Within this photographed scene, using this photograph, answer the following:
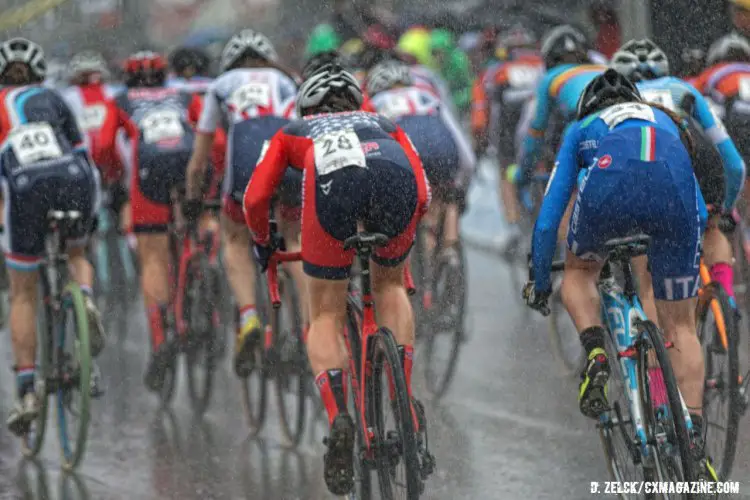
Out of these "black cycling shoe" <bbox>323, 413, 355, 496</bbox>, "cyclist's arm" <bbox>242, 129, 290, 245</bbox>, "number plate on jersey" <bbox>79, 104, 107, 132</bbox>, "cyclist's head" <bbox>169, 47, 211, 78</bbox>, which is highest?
"cyclist's head" <bbox>169, 47, 211, 78</bbox>

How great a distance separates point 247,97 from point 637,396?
4.28 metres

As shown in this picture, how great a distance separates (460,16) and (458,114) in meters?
3.20

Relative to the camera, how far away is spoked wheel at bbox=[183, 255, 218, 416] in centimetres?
1112

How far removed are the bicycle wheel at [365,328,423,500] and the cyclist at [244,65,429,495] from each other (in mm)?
143

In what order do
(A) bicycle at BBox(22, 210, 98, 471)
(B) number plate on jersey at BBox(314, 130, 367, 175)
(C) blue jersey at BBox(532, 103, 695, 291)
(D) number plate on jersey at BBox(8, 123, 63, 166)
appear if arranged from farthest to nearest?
1. (D) number plate on jersey at BBox(8, 123, 63, 166)
2. (A) bicycle at BBox(22, 210, 98, 471)
3. (B) number plate on jersey at BBox(314, 130, 367, 175)
4. (C) blue jersey at BBox(532, 103, 695, 291)

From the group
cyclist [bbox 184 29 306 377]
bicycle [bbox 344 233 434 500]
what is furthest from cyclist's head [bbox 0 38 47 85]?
bicycle [bbox 344 233 434 500]

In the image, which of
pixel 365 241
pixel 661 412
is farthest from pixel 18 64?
pixel 661 412

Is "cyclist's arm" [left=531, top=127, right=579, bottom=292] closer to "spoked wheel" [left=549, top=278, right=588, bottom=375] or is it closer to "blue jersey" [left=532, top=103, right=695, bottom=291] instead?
"blue jersey" [left=532, top=103, right=695, bottom=291]

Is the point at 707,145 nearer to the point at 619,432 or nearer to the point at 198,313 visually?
the point at 619,432

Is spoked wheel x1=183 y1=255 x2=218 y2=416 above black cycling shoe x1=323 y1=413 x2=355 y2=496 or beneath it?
above

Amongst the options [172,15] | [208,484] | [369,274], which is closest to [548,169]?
[208,484]

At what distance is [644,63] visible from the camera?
9.33 meters

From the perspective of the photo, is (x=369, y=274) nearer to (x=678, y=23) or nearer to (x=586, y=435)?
(x=586, y=435)

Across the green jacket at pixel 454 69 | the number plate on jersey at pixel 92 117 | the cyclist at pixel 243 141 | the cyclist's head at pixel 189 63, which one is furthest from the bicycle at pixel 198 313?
the green jacket at pixel 454 69
